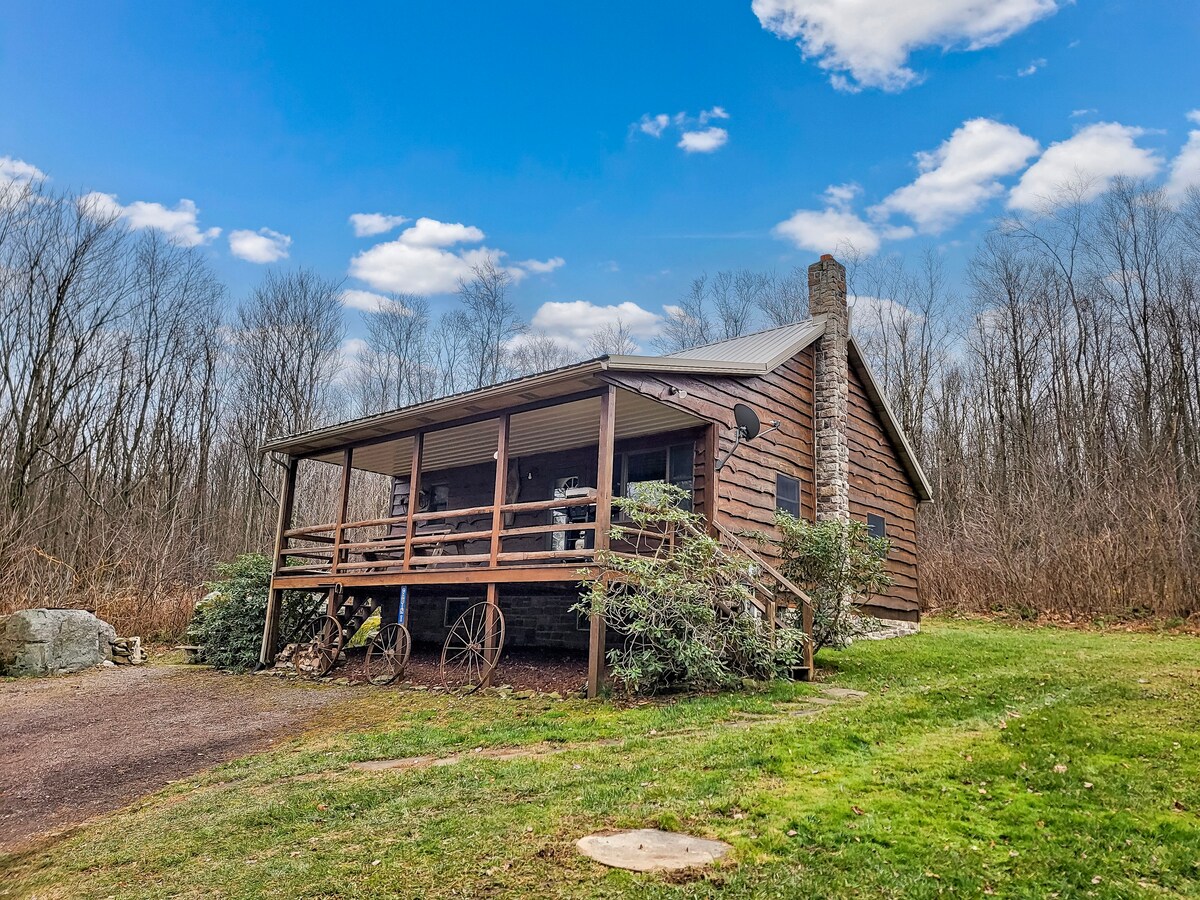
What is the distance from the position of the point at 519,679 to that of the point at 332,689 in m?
3.25

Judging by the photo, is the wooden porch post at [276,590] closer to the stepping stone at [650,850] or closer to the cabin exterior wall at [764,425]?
the cabin exterior wall at [764,425]

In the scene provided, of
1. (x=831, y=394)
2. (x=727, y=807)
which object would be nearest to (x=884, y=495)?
(x=831, y=394)

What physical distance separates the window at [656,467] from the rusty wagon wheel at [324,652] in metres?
5.48

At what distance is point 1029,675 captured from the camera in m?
9.84

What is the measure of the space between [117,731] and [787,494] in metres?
10.8

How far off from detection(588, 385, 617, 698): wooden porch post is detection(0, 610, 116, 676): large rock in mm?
11346

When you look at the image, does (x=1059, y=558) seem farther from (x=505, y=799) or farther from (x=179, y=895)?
(x=179, y=895)

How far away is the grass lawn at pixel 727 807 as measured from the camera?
409 cm

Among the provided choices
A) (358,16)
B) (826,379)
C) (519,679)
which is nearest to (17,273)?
(358,16)

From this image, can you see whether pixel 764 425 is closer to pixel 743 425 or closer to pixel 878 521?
pixel 743 425

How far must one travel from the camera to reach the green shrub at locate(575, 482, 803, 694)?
9.21 m

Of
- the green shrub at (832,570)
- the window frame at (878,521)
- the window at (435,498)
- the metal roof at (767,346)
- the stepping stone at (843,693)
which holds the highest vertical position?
the metal roof at (767,346)

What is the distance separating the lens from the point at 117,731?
33.4 ft

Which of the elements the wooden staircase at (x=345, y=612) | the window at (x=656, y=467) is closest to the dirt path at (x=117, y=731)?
the wooden staircase at (x=345, y=612)
